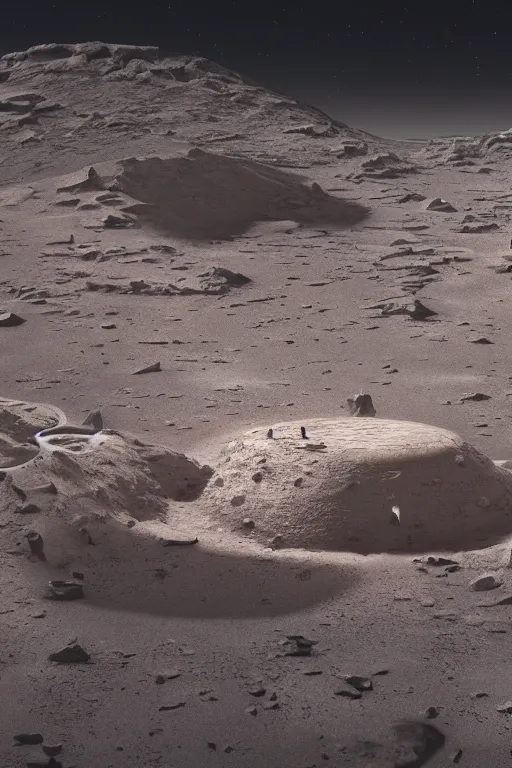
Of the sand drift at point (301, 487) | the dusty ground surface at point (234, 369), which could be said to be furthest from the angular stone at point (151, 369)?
the sand drift at point (301, 487)

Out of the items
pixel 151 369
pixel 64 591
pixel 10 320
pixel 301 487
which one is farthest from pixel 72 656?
pixel 10 320

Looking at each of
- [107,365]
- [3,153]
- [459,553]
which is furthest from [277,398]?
[3,153]

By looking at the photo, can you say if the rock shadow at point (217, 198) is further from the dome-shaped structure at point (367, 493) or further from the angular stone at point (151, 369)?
the dome-shaped structure at point (367, 493)

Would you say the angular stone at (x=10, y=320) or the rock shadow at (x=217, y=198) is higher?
the rock shadow at (x=217, y=198)

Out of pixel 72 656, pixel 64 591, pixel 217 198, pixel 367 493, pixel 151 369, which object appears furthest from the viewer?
pixel 217 198

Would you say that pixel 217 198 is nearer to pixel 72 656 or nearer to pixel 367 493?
pixel 367 493

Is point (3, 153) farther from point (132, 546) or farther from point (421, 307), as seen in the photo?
point (132, 546)

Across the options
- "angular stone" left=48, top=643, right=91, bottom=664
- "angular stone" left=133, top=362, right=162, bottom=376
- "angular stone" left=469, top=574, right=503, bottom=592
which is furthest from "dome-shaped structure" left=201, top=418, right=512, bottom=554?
"angular stone" left=133, top=362, right=162, bottom=376
